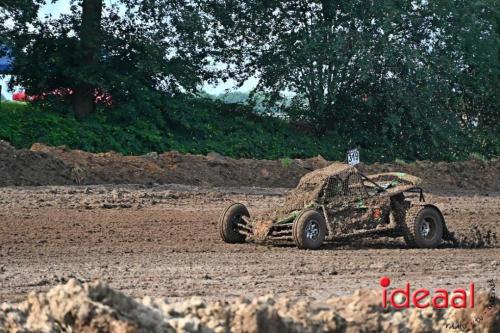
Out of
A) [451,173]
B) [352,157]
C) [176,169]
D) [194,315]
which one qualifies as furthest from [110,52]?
[194,315]

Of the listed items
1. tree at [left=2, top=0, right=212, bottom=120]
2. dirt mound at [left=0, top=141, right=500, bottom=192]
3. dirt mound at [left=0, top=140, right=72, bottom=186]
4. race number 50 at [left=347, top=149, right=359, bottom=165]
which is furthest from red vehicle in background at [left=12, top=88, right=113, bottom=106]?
race number 50 at [left=347, top=149, right=359, bottom=165]

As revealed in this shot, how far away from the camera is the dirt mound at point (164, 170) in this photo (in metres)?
23.4

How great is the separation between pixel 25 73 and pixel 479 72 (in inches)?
627

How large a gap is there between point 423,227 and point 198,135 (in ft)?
50.3

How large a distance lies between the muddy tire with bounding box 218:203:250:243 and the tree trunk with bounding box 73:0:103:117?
44.5 feet

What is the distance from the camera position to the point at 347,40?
3212 centimetres

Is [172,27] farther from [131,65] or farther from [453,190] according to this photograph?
[453,190]

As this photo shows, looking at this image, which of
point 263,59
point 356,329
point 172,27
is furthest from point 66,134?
point 356,329

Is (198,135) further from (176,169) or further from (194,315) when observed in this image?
(194,315)

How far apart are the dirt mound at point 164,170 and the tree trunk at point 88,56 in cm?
398

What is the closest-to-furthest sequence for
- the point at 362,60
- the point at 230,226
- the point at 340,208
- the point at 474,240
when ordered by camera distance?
the point at 340,208
the point at 230,226
the point at 474,240
the point at 362,60

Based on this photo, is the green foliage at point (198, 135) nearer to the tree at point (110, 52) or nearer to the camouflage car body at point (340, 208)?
the tree at point (110, 52)

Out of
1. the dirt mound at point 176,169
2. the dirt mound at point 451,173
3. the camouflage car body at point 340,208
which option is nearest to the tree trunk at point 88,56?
the dirt mound at point 176,169

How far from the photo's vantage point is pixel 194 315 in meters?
6.20
